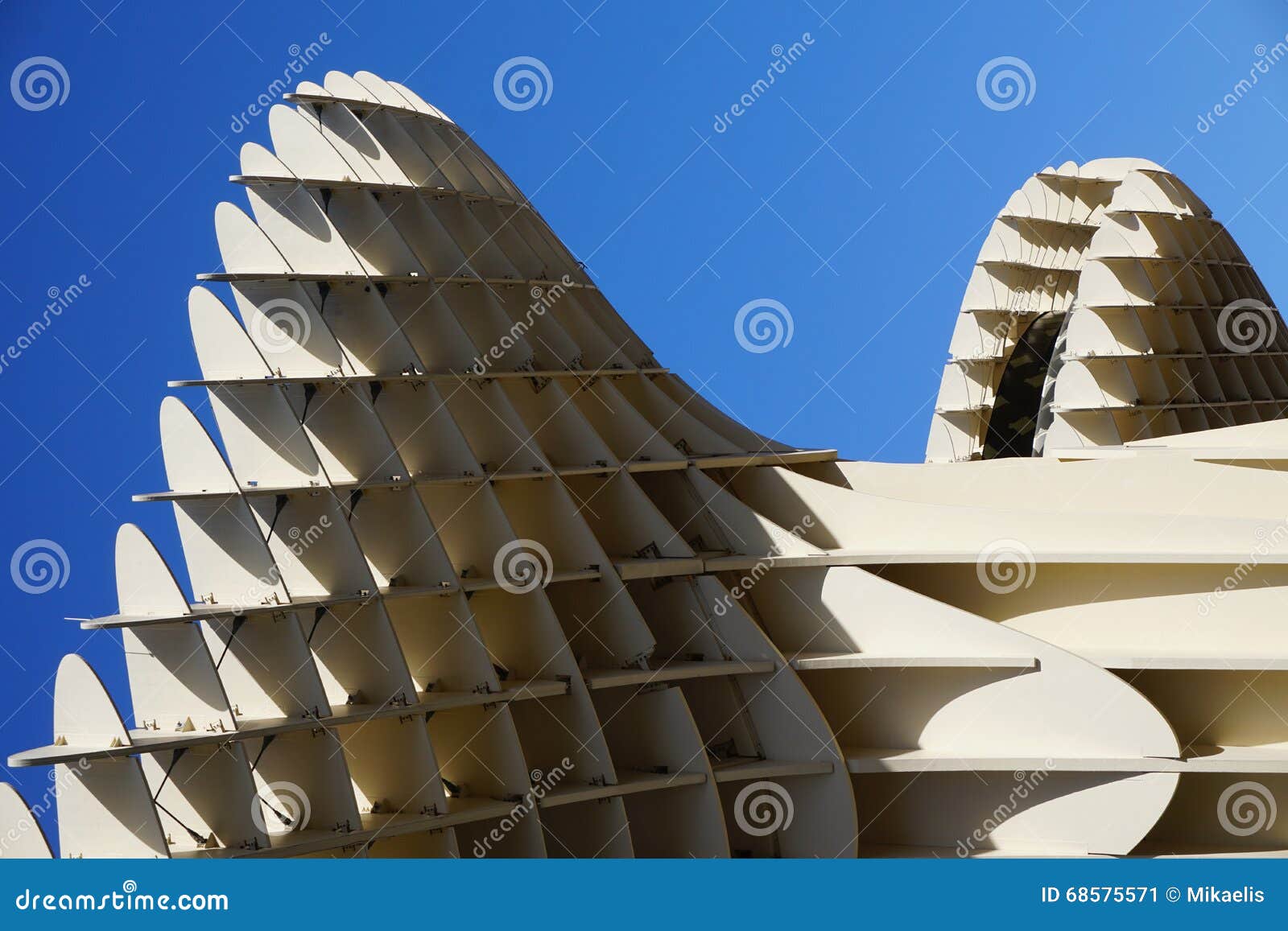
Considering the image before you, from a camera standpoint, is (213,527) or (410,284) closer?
(213,527)

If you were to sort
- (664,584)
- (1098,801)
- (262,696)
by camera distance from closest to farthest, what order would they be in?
1. (262,696)
2. (1098,801)
3. (664,584)

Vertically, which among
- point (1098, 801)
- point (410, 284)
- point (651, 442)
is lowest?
point (1098, 801)

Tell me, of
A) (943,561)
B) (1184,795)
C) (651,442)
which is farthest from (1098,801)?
(651,442)

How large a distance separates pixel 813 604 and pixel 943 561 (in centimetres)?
225

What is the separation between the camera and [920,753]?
2458cm

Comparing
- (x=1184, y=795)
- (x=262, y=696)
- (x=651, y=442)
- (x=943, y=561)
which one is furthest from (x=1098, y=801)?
(x=262, y=696)

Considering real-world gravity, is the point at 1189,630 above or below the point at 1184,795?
above

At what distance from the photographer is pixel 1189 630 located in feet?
80.9

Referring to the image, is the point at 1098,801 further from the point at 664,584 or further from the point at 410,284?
the point at 410,284

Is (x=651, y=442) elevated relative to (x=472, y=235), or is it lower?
lower

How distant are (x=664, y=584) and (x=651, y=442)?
8.07 feet

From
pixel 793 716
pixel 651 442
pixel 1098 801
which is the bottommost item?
pixel 1098 801

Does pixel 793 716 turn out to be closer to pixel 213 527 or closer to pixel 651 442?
pixel 651 442

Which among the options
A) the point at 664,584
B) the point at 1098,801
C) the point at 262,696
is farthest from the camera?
the point at 664,584
